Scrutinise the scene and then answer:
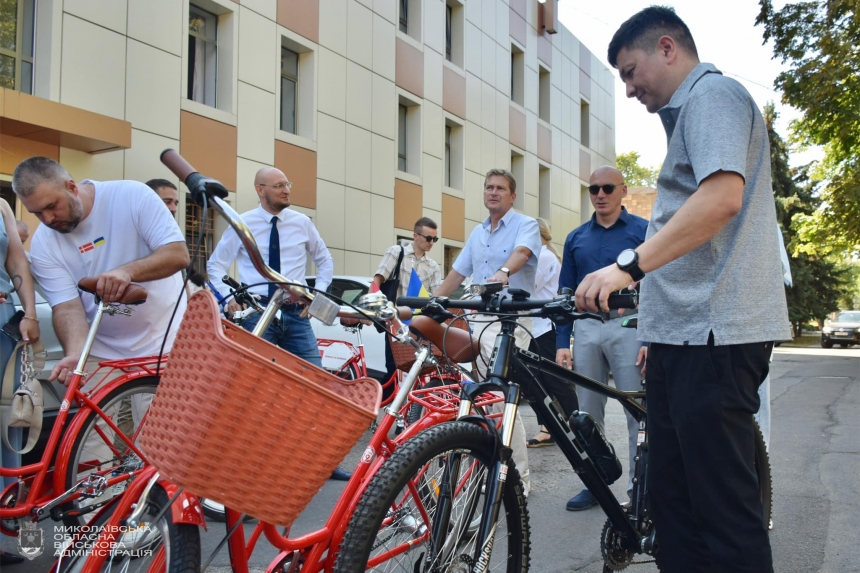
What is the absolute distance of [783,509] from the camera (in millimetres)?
4727

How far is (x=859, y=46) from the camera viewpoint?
1753 cm

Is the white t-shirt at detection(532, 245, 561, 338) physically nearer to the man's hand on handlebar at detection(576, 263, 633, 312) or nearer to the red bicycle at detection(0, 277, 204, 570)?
the red bicycle at detection(0, 277, 204, 570)

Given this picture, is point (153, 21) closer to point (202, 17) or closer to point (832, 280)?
point (202, 17)

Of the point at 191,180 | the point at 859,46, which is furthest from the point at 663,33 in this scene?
the point at 859,46

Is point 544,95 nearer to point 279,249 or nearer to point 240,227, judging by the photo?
point 279,249

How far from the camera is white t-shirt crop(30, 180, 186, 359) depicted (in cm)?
370

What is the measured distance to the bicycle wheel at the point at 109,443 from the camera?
3150 millimetres

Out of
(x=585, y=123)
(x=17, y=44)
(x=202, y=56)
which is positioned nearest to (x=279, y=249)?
(x=17, y=44)

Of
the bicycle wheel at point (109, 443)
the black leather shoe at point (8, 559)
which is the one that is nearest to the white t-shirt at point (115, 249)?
the bicycle wheel at point (109, 443)

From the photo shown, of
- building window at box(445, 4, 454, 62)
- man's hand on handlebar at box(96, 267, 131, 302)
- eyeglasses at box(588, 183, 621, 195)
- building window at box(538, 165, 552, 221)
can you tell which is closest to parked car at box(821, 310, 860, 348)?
building window at box(538, 165, 552, 221)

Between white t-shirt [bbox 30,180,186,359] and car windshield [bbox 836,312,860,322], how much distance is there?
38.0m

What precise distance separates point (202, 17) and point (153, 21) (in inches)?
56.8

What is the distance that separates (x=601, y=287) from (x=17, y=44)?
31.4ft

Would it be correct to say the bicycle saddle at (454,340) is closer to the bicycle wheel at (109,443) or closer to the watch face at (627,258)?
the watch face at (627,258)
